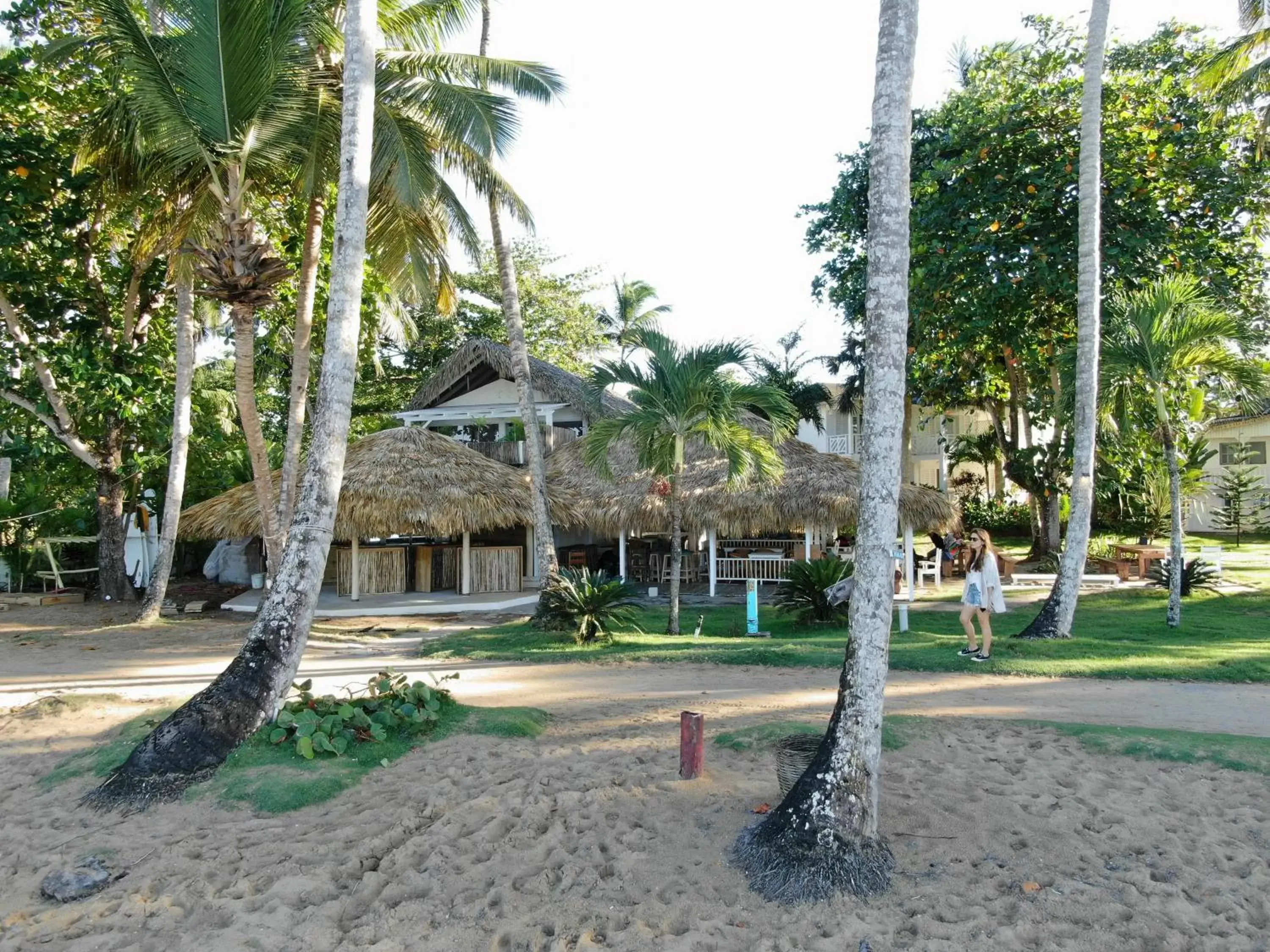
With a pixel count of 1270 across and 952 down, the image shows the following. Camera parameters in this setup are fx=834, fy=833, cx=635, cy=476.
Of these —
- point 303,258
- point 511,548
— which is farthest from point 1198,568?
point 303,258

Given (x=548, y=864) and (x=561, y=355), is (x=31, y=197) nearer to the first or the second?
(x=548, y=864)

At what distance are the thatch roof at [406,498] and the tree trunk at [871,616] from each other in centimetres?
1161

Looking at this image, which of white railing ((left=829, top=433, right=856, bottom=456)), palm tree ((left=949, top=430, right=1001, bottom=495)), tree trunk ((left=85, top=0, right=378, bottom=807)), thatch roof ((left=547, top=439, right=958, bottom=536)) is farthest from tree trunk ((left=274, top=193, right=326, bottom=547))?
white railing ((left=829, top=433, right=856, bottom=456))

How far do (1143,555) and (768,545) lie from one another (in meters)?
7.27

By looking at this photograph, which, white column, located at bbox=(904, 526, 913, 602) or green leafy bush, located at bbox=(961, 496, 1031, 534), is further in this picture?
green leafy bush, located at bbox=(961, 496, 1031, 534)

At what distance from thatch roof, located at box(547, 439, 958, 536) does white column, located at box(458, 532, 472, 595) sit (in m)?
2.20

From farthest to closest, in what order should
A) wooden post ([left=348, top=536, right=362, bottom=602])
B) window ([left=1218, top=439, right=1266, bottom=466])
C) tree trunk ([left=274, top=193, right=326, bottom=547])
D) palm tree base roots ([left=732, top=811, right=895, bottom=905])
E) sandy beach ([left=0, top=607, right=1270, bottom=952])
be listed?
window ([left=1218, top=439, right=1266, bottom=466])
wooden post ([left=348, top=536, right=362, bottom=602])
tree trunk ([left=274, top=193, right=326, bottom=547])
palm tree base roots ([left=732, top=811, right=895, bottom=905])
sandy beach ([left=0, top=607, right=1270, bottom=952])

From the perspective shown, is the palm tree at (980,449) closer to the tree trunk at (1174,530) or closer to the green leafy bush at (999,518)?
the green leafy bush at (999,518)

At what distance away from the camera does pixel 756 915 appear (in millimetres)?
3986

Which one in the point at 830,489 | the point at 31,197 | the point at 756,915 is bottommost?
the point at 756,915

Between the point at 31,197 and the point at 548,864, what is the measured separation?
13701mm

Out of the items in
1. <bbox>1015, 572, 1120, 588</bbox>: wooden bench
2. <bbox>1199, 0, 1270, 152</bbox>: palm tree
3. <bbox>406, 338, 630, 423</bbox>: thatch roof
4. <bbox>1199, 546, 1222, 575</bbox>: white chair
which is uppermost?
<bbox>1199, 0, 1270, 152</bbox>: palm tree

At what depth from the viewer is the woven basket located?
5.36 metres

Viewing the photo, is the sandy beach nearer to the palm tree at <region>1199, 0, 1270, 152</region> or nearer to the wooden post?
the wooden post
